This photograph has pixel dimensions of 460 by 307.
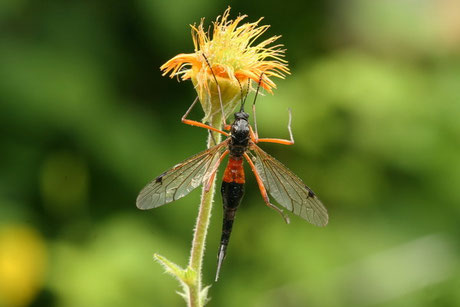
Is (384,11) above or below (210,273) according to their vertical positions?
above

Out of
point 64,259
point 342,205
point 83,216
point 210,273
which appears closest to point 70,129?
point 83,216

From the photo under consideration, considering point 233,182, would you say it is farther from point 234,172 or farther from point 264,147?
point 264,147

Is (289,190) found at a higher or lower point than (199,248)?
higher

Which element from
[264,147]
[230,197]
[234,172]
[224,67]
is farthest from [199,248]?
[264,147]

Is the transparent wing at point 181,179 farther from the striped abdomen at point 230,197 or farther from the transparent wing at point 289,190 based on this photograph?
the transparent wing at point 289,190

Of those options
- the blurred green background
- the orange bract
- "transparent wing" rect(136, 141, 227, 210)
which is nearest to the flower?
the orange bract

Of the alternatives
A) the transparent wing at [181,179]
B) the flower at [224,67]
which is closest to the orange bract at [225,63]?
the flower at [224,67]

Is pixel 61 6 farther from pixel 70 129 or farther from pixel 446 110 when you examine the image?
pixel 446 110

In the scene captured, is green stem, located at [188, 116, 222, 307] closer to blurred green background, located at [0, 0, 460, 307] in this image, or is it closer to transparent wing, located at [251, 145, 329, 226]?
transparent wing, located at [251, 145, 329, 226]
